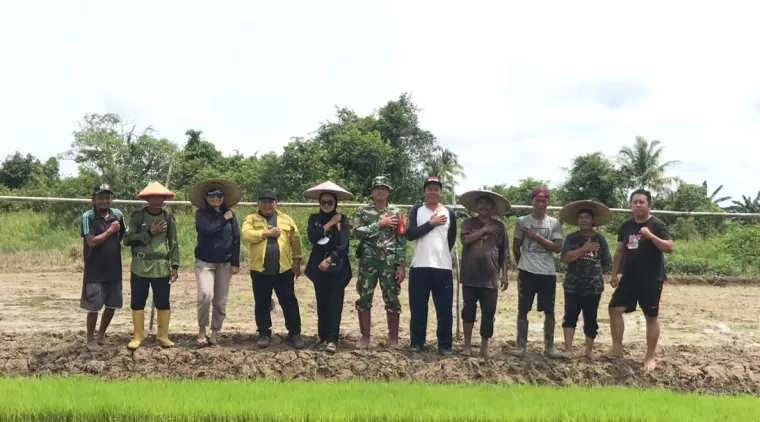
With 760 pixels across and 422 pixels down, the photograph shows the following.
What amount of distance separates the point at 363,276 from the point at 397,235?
0.57 meters

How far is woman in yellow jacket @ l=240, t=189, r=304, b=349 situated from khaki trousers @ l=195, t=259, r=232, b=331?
0.32 m

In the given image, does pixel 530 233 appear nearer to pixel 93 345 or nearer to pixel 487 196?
pixel 487 196

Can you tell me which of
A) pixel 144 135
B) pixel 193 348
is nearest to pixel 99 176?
pixel 144 135

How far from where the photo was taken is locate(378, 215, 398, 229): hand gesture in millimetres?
5934

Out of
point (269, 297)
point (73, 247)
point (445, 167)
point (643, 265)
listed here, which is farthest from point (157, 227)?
point (445, 167)

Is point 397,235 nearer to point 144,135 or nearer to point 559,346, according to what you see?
point 559,346

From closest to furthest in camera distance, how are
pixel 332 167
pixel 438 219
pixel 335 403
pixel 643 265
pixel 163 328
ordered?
pixel 335 403
pixel 643 265
pixel 438 219
pixel 163 328
pixel 332 167

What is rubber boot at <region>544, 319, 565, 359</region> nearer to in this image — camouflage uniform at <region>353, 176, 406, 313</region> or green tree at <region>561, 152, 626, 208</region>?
camouflage uniform at <region>353, 176, 406, 313</region>

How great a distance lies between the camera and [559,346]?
6762 millimetres

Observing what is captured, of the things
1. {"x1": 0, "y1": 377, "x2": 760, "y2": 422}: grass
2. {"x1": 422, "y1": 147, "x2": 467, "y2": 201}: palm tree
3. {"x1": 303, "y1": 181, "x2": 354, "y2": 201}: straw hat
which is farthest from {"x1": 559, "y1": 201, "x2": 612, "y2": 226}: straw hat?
{"x1": 422, "y1": 147, "x2": 467, "y2": 201}: palm tree

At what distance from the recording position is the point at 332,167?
24.3 m

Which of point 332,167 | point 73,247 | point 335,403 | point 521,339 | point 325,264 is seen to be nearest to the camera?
point 335,403

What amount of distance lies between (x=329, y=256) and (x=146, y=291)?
76.4 inches

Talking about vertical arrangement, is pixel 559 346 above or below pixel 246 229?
below
